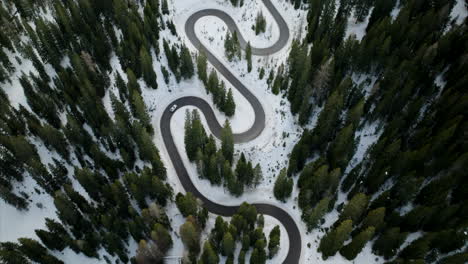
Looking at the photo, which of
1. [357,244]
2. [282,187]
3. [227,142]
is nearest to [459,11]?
[282,187]

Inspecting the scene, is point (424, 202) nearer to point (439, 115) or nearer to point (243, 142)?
point (439, 115)

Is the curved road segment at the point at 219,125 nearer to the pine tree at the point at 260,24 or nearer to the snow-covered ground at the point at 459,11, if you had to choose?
the pine tree at the point at 260,24

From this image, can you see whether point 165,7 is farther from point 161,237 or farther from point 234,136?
point 161,237

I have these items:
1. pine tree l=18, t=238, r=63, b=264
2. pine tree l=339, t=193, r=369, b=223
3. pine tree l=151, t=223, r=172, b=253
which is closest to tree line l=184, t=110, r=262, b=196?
pine tree l=151, t=223, r=172, b=253

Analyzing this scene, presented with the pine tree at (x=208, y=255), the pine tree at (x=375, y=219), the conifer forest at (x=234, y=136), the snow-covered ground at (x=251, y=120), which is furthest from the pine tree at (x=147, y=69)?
the pine tree at (x=375, y=219)

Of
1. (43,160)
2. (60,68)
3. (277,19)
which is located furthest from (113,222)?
(277,19)

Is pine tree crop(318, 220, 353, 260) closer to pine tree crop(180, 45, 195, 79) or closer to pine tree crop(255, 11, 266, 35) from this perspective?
pine tree crop(180, 45, 195, 79)
